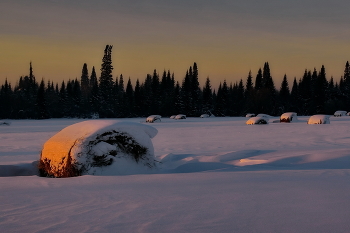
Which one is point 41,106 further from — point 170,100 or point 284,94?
point 284,94

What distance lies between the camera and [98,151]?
695 centimetres

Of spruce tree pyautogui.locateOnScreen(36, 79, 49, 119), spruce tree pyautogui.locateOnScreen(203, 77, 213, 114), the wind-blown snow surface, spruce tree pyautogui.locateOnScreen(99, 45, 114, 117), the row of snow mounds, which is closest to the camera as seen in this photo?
the wind-blown snow surface

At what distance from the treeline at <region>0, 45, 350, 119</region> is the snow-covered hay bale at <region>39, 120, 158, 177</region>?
55.8 m

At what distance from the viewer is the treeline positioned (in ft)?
208

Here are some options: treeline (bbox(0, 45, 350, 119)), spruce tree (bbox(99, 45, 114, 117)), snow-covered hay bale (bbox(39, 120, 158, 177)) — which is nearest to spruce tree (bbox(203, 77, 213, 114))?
treeline (bbox(0, 45, 350, 119))

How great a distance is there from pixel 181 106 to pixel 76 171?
6182cm

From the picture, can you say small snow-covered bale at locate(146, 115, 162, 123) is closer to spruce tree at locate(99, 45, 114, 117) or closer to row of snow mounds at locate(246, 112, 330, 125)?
row of snow mounds at locate(246, 112, 330, 125)

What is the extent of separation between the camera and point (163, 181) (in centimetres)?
510

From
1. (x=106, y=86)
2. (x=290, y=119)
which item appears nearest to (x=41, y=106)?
(x=106, y=86)

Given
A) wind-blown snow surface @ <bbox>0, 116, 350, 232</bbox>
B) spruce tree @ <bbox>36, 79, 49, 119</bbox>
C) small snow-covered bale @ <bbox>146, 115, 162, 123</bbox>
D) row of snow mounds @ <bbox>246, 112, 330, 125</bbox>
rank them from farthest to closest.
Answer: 1. spruce tree @ <bbox>36, 79, 49, 119</bbox>
2. small snow-covered bale @ <bbox>146, 115, 162, 123</bbox>
3. row of snow mounds @ <bbox>246, 112, 330, 125</bbox>
4. wind-blown snow surface @ <bbox>0, 116, 350, 232</bbox>

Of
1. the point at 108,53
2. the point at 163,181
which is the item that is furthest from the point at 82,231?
the point at 108,53

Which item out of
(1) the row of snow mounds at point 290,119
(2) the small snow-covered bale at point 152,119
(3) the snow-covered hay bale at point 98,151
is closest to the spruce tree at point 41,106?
(2) the small snow-covered bale at point 152,119

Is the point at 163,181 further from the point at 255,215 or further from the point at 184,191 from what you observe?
the point at 255,215

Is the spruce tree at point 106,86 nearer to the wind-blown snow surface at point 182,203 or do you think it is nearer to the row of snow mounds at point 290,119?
the row of snow mounds at point 290,119
